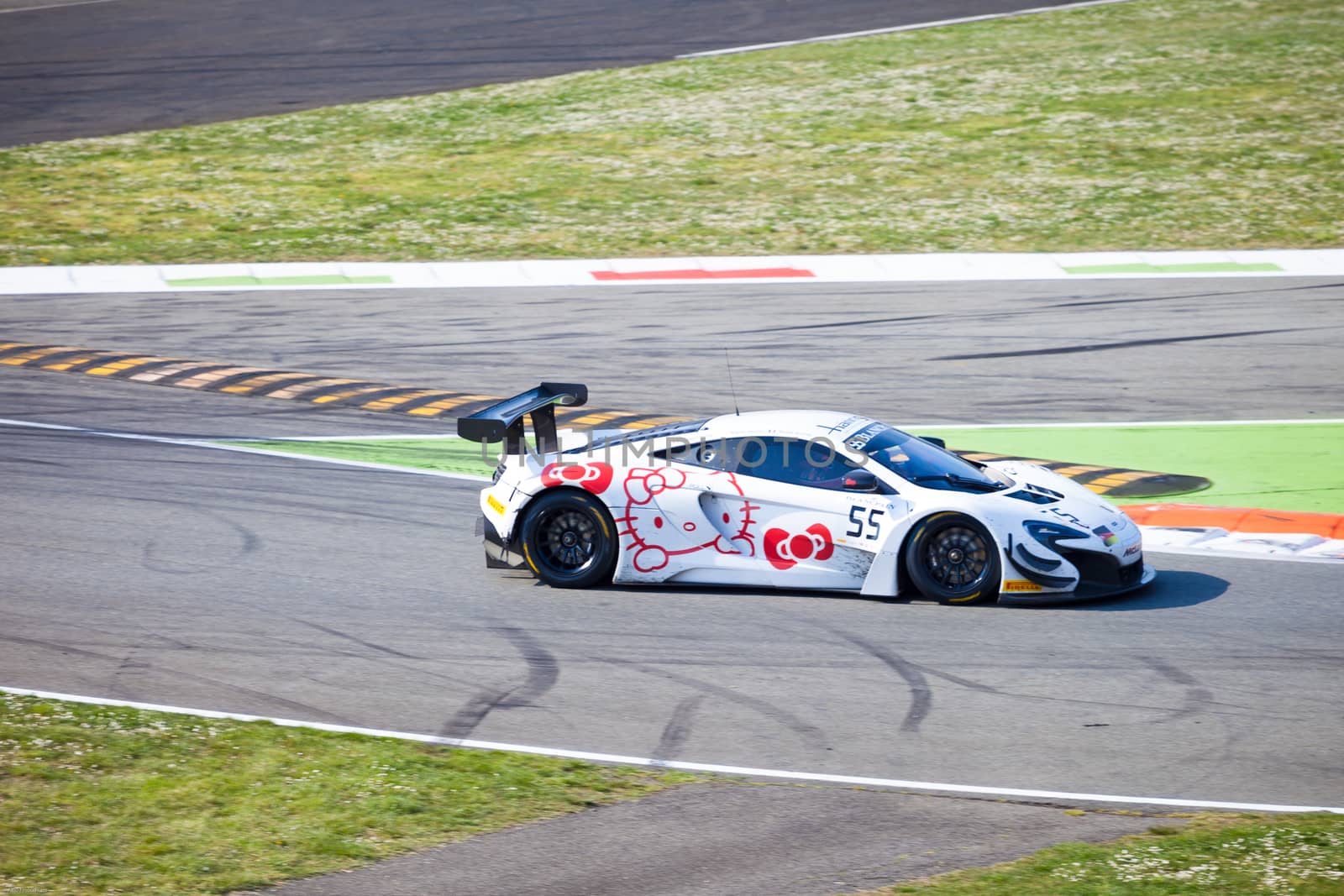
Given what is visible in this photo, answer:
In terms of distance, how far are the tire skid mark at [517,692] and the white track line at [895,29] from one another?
88.4ft

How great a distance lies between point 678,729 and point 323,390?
9.49 meters

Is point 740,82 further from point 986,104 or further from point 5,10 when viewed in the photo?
point 5,10

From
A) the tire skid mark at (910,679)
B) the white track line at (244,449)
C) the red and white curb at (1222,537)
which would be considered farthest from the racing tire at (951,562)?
the white track line at (244,449)

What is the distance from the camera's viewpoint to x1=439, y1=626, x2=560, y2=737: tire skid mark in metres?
8.62

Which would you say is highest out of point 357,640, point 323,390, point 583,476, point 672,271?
point 672,271

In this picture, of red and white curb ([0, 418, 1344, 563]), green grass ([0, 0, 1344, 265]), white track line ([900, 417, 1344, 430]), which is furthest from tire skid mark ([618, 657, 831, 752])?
green grass ([0, 0, 1344, 265])

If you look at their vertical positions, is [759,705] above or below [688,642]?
below

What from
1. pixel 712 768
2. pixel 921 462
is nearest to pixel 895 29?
pixel 921 462

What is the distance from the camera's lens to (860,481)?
34.3 ft

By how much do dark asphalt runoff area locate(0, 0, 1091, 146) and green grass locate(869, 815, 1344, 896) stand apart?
27.6 metres

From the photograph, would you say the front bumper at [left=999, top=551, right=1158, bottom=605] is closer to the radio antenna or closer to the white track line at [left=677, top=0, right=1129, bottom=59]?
the radio antenna

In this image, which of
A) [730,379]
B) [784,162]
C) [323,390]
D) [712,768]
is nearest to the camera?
[712,768]

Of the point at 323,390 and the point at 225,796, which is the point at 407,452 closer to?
the point at 323,390

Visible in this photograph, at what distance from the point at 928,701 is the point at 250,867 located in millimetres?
3840
